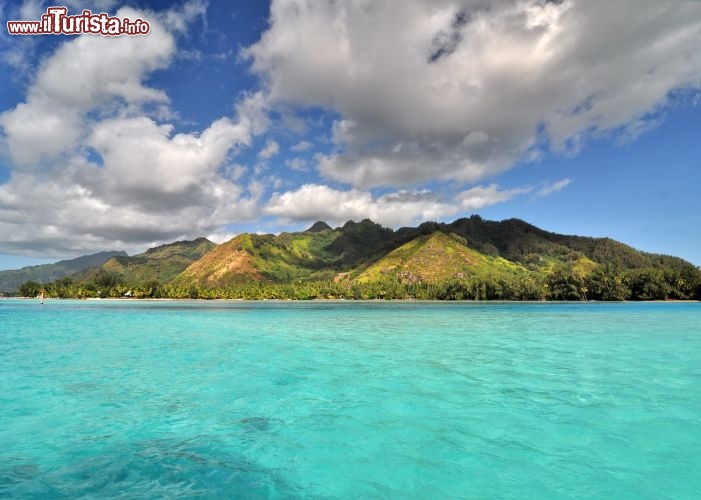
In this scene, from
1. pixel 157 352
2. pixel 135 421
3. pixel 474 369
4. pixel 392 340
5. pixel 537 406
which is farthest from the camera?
pixel 392 340

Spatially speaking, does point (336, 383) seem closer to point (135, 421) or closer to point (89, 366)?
point (135, 421)

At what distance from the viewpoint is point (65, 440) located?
1380cm

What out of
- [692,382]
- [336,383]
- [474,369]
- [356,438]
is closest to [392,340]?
[474,369]

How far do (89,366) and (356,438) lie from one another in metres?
22.9

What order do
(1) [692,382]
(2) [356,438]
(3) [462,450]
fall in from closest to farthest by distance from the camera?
(3) [462,450]
(2) [356,438]
(1) [692,382]

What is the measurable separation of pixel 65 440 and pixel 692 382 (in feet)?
98.2

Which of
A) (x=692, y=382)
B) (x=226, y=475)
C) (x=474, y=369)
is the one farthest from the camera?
(x=474, y=369)

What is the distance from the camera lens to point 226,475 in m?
10.9

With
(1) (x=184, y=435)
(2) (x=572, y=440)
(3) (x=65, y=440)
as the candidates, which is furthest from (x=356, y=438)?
(3) (x=65, y=440)

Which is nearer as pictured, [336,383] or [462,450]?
[462,450]

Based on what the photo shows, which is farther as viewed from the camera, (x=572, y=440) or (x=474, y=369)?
(x=474, y=369)

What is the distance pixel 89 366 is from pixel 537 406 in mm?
28150

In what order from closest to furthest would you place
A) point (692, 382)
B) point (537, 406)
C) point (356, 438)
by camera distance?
point (356, 438)
point (537, 406)
point (692, 382)

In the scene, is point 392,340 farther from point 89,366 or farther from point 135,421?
point 135,421
